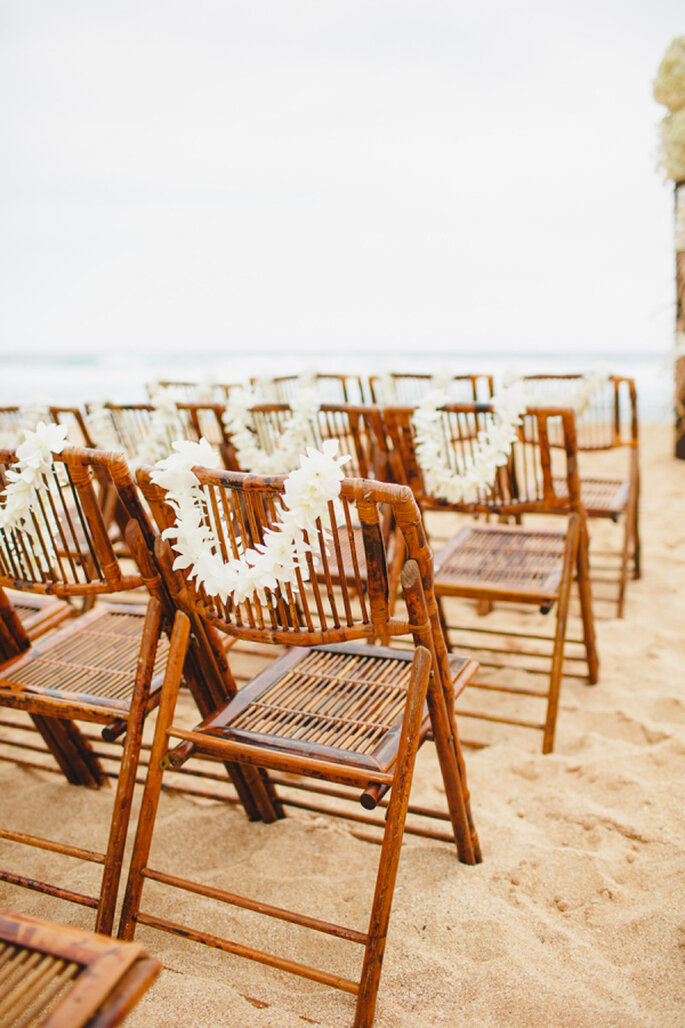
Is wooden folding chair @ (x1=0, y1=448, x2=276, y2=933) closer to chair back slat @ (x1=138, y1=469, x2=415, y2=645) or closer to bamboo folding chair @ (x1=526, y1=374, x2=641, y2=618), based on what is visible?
chair back slat @ (x1=138, y1=469, x2=415, y2=645)

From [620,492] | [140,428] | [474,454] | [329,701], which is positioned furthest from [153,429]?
[620,492]

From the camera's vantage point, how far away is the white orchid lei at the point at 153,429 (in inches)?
112

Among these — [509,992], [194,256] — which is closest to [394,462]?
[509,992]

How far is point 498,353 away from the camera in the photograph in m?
12.0

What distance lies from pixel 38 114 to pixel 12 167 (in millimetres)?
3087

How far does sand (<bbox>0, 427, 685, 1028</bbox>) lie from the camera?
1287 millimetres

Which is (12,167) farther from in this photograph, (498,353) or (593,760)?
(593,760)

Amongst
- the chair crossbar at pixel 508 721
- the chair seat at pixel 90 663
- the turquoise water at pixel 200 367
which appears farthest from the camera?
the turquoise water at pixel 200 367

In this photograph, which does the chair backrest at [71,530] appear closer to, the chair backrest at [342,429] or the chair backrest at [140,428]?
the chair backrest at [342,429]

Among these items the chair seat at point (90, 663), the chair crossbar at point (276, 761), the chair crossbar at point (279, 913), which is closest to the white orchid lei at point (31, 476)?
the chair seat at point (90, 663)

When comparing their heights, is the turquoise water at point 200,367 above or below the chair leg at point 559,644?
below

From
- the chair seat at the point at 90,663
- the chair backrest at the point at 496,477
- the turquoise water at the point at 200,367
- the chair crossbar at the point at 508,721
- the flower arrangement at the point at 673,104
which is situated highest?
the flower arrangement at the point at 673,104

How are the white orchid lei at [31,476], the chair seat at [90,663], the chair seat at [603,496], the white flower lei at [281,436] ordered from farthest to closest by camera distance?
1. the chair seat at [603,496]
2. the white flower lei at [281,436]
3. the chair seat at [90,663]
4. the white orchid lei at [31,476]

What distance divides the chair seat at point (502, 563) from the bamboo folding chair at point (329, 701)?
0.51 metres
